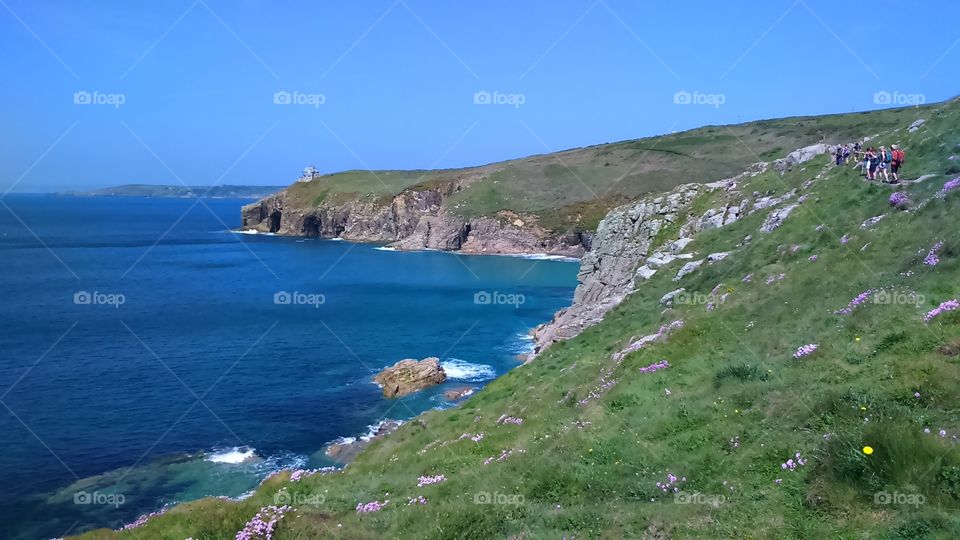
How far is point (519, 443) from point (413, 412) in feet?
99.1

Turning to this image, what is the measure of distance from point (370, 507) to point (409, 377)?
130 feet

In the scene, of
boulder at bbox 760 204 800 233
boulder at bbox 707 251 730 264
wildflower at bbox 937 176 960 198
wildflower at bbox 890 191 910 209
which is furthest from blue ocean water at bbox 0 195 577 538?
wildflower at bbox 937 176 960 198

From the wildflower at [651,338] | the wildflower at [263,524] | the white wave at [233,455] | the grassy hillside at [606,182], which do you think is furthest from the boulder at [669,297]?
the grassy hillside at [606,182]

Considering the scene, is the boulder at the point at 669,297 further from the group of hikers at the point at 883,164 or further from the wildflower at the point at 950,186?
the wildflower at the point at 950,186

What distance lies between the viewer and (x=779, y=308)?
23906 mm

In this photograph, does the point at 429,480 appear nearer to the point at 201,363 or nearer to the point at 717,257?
the point at 717,257

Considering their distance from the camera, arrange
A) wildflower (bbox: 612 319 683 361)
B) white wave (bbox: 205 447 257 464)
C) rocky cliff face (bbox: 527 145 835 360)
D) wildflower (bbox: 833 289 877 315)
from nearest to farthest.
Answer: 1. wildflower (bbox: 833 289 877 315)
2. wildflower (bbox: 612 319 683 361)
3. white wave (bbox: 205 447 257 464)
4. rocky cliff face (bbox: 527 145 835 360)

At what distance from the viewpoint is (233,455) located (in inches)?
1670

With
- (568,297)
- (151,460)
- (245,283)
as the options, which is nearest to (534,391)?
(151,460)

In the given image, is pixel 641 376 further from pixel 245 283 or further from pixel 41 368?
pixel 245 283

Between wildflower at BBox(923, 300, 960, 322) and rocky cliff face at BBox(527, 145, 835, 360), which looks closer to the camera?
wildflower at BBox(923, 300, 960, 322)

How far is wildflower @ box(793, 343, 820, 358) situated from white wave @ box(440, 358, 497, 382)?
4171 centimetres

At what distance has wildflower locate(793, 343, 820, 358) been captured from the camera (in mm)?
18328

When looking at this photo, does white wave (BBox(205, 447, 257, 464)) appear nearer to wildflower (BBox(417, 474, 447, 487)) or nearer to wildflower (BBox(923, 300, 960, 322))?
wildflower (BBox(417, 474, 447, 487))
